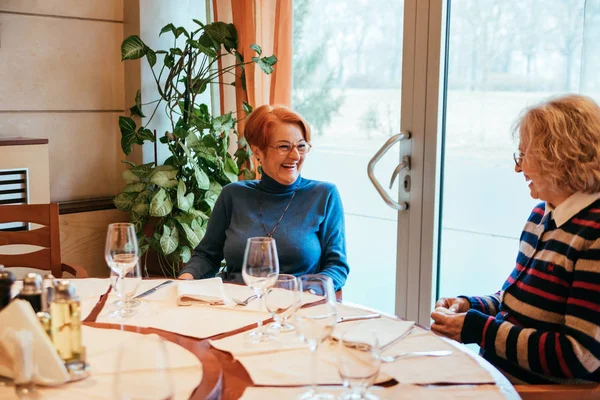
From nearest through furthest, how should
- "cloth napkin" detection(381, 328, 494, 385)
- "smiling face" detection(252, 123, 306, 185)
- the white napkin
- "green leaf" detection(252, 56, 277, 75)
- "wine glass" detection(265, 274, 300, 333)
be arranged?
the white napkin
"cloth napkin" detection(381, 328, 494, 385)
"wine glass" detection(265, 274, 300, 333)
"smiling face" detection(252, 123, 306, 185)
"green leaf" detection(252, 56, 277, 75)

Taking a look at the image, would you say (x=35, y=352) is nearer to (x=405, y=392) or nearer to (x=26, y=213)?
(x=405, y=392)

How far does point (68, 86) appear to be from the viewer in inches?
157

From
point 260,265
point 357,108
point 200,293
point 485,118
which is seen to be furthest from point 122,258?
point 357,108

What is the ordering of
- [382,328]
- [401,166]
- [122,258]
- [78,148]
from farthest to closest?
[78,148] < [401,166] < [122,258] < [382,328]

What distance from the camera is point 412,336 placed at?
1715 mm

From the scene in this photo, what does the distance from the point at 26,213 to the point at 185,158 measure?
42.9 inches

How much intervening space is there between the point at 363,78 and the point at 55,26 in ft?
5.65

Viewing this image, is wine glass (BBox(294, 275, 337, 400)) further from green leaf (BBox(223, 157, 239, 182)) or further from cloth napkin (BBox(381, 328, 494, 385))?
green leaf (BBox(223, 157, 239, 182))

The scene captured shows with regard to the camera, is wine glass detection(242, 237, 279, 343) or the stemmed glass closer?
wine glass detection(242, 237, 279, 343)

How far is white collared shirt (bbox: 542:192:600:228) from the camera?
1804 millimetres

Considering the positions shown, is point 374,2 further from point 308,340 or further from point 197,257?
point 308,340

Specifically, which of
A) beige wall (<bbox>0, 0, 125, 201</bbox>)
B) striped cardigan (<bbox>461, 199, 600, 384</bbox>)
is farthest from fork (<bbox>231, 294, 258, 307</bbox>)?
beige wall (<bbox>0, 0, 125, 201</bbox>)

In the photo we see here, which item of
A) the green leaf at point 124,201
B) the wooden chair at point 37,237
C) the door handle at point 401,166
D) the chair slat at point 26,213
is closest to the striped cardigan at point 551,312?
the door handle at point 401,166

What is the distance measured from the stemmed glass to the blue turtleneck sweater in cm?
76
